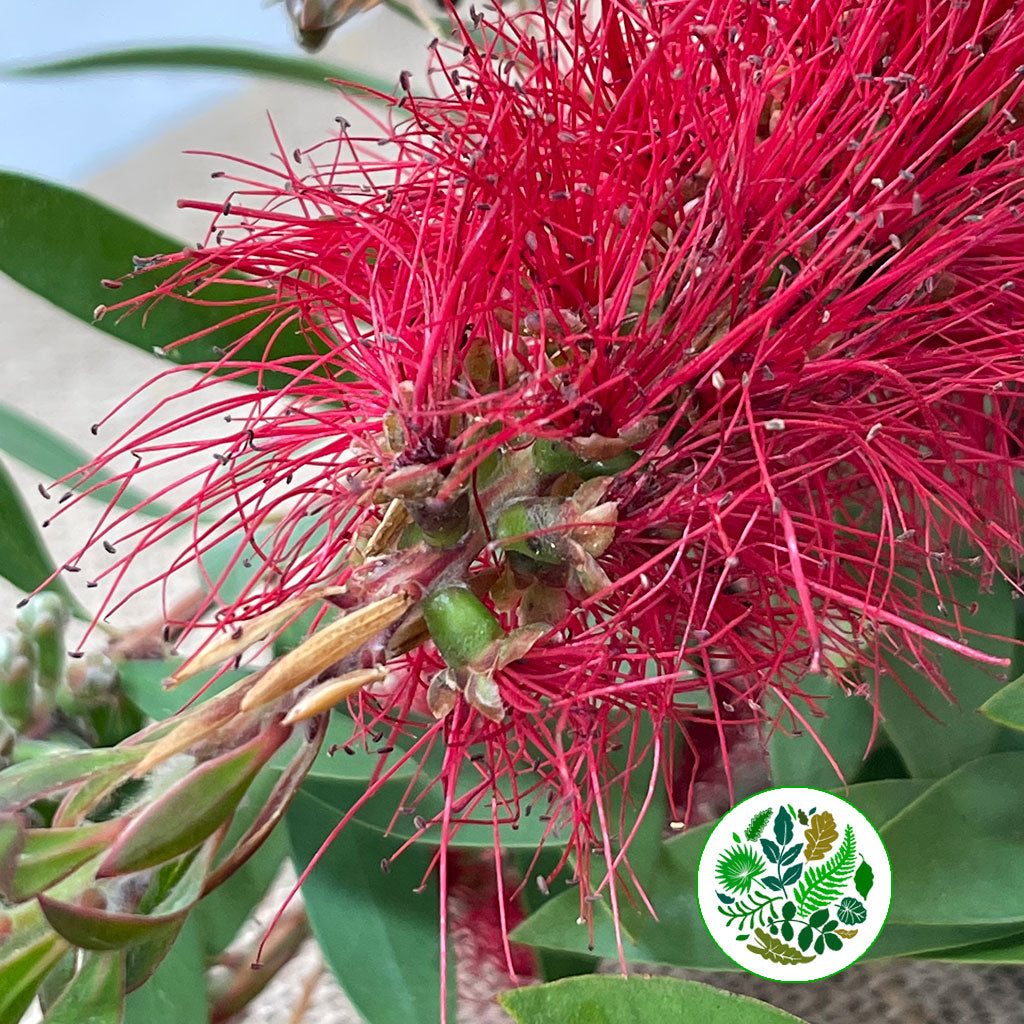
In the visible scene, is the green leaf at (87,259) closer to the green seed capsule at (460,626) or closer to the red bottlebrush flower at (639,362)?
the red bottlebrush flower at (639,362)

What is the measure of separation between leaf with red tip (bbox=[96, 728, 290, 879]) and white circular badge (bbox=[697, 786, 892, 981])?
12 centimetres

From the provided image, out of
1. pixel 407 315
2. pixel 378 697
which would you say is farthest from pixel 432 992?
pixel 407 315

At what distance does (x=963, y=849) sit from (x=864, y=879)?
0.17 feet

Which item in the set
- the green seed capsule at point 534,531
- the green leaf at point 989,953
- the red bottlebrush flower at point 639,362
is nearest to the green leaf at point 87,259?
the red bottlebrush flower at point 639,362

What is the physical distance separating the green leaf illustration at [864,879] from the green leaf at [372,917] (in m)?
0.13

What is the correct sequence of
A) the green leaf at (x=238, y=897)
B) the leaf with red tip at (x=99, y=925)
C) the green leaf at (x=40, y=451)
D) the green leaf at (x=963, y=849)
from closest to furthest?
the leaf with red tip at (x=99, y=925), the green leaf at (x=963, y=849), the green leaf at (x=238, y=897), the green leaf at (x=40, y=451)

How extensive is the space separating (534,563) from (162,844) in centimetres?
10

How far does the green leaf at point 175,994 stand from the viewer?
35 cm

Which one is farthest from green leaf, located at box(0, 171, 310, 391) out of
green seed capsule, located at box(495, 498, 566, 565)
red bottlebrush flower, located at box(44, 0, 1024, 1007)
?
green seed capsule, located at box(495, 498, 566, 565)

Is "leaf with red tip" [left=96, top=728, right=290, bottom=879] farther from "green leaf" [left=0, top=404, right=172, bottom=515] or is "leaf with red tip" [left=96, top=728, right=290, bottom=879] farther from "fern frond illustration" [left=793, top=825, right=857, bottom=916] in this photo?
"green leaf" [left=0, top=404, right=172, bottom=515]

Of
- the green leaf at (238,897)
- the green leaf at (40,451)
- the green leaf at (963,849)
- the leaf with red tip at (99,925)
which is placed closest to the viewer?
the leaf with red tip at (99,925)

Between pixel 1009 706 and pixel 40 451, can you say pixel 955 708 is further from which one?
pixel 40 451

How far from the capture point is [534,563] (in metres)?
0.26

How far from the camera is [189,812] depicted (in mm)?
211
